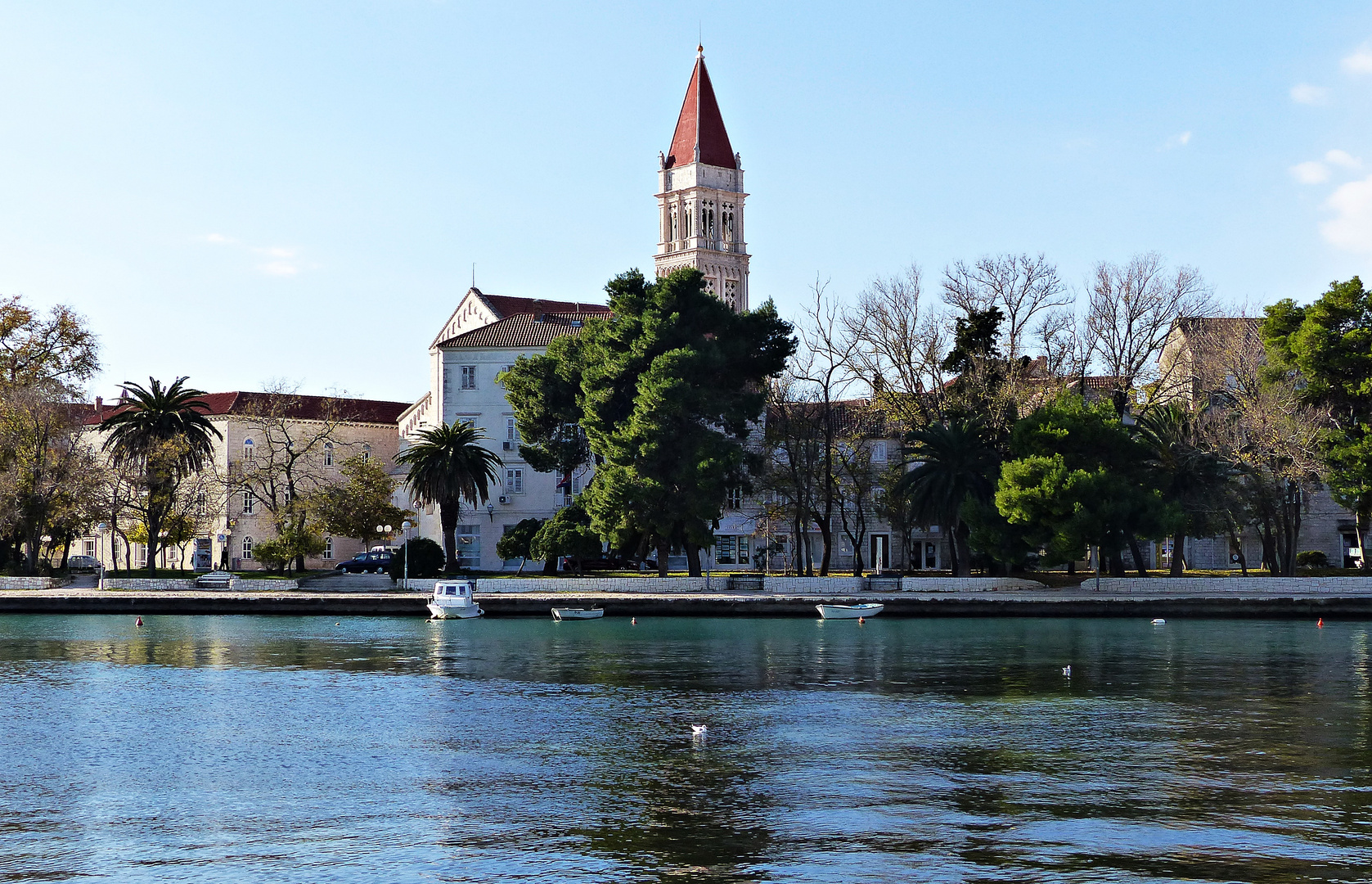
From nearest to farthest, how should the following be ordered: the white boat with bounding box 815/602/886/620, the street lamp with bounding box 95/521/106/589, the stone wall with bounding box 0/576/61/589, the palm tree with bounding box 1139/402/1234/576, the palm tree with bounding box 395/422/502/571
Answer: the white boat with bounding box 815/602/886/620 → the palm tree with bounding box 1139/402/1234/576 → the palm tree with bounding box 395/422/502/571 → the stone wall with bounding box 0/576/61/589 → the street lamp with bounding box 95/521/106/589

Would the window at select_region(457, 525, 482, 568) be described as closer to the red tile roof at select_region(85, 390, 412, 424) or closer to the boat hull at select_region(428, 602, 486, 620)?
the red tile roof at select_region(85, 390, 412, 424)

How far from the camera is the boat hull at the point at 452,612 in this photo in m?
61.0

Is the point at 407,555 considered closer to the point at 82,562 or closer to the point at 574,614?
the point at 574,614

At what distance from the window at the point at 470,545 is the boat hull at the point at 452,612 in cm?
2598

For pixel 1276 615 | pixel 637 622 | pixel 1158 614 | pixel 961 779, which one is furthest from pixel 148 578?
pixel 961 779

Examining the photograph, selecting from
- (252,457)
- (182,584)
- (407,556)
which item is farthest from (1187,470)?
(252,457)

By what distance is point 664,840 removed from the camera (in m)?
20.0

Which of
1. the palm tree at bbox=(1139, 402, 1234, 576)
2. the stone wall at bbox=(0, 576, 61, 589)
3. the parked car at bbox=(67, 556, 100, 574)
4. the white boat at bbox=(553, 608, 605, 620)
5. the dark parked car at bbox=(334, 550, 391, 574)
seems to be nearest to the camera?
the white boat at bbox=(553, 608, 605, 620)

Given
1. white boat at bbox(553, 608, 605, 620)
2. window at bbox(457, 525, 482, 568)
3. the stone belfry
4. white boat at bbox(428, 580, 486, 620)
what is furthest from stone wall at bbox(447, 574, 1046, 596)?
the stone belfry

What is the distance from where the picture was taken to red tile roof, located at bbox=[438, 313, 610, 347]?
8912cm

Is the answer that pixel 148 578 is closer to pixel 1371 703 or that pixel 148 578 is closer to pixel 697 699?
pixel 697 699

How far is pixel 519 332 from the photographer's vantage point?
90.3 metres

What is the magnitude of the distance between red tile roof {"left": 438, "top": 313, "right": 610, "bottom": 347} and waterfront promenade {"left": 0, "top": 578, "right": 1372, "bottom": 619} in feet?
79.1

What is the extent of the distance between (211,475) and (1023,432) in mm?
53497
